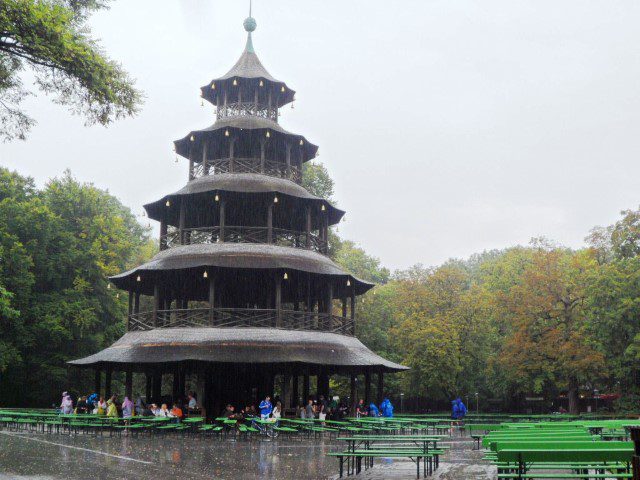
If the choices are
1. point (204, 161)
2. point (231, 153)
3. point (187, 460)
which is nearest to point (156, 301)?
point (204, 161)

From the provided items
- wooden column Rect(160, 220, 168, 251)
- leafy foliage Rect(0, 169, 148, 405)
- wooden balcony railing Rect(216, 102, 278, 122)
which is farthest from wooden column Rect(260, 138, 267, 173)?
leafy foliage Rect(0, 169, 148, 405)

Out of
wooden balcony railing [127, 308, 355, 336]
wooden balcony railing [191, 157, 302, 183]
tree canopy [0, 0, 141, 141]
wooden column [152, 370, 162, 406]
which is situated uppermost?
wooden balcony railing [191, 157, 302, 183]

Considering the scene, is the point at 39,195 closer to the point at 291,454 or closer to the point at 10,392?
the point at 10,392

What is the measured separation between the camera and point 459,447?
84.1 feet

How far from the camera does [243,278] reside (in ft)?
113

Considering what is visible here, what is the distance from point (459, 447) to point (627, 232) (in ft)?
89.3

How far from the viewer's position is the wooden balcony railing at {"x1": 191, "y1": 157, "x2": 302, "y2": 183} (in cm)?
3738

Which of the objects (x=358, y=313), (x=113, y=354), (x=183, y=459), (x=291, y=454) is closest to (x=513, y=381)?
(x=358, y=313)

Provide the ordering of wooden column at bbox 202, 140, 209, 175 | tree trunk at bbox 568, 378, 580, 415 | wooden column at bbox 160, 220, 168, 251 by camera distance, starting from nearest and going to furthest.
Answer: wooden column at bbox 160, 220, 168, 251
wooden column at bbox 202, 140, 209, 175
tree trunk at bbox 568, 378, 580, 415

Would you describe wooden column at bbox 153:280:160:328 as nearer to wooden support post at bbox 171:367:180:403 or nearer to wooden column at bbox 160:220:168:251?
wooden support post at bbox 171:367:180:403

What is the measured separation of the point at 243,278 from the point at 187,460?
16.5 meters

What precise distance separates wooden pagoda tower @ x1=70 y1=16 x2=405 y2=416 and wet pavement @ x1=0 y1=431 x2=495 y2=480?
16.6 ft

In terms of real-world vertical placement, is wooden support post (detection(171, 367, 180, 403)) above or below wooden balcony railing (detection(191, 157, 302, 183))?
below

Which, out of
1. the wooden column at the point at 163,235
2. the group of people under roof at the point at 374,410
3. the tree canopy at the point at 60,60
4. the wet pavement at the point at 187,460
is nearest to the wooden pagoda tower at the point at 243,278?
the wooden column at the point at 163,235
